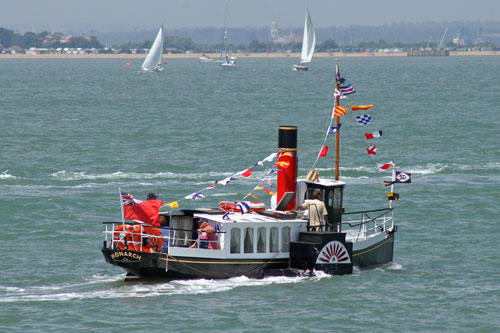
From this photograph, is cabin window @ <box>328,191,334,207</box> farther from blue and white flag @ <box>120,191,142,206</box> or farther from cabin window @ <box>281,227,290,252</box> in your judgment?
blue and white flag @ <box>120,191,142,206</box>

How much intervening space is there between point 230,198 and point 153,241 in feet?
67.6

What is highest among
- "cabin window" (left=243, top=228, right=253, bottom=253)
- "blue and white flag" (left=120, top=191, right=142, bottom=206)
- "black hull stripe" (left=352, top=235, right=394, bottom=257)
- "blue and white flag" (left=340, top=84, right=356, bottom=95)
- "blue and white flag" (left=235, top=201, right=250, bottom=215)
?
"blue and white flag" (left=340, top=84, right=356, bottom=95)

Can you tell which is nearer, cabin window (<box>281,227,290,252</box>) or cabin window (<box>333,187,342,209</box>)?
cabin window (<box>281,227,290,252</box>)

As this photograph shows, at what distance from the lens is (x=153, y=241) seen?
3331 centimetres

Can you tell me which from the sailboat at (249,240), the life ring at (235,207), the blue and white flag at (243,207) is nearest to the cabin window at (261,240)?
the sailboat at (249,240)

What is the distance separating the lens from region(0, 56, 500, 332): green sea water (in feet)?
103

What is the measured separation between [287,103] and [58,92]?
47.1 metres

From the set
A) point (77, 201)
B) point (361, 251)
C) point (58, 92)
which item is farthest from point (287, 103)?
point (361, 251)

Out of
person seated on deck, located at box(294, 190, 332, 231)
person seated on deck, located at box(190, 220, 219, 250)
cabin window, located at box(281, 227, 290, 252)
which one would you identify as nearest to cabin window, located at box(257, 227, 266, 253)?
cabin window, located at box(281, 227, 290, 252)

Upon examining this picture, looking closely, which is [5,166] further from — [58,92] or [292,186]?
[58,92]

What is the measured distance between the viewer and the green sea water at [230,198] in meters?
31.2

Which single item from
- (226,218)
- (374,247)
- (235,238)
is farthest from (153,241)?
(374,247)

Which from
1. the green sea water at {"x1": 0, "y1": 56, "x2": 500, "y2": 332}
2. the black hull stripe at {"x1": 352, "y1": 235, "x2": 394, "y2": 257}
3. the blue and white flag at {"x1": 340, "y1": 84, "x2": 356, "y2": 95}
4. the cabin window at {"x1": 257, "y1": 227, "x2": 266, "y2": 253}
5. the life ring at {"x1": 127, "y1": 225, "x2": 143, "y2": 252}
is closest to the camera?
the green sea water at {"x1": 0, "y1": 56, "x2": 500, "y2": 332}

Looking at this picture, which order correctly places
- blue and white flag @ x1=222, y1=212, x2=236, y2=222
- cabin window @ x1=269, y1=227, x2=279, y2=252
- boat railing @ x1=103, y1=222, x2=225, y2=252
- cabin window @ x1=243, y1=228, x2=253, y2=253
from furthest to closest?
cabin window @ x1=269, y1=227, x2=279, y2=252
cabin window @ x1=243, y1=228, x2=253, y2=253
blue and white flag @ x1=222, y1=212, x2=236, y2=222
boat railing @ x1=103, y1=222, x2=225, y2=252
